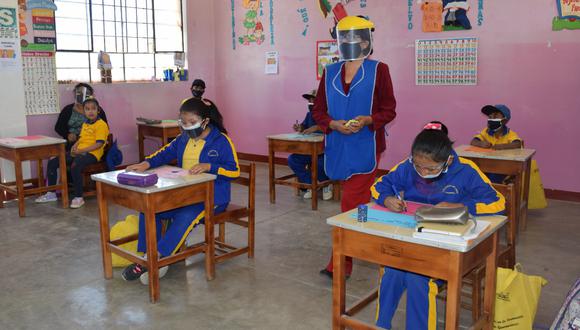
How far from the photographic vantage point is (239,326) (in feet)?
9.57

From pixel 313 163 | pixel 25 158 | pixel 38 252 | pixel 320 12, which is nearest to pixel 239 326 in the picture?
pixel 38 252

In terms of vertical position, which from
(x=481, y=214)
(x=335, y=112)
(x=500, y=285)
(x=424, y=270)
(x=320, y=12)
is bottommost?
(x=500, y=285)

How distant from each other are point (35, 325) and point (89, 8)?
189 inches

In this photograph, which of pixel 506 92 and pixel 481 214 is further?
pixel 506 92

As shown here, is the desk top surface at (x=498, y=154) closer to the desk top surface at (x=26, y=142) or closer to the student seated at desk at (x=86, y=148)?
the student seated at desk at (x=86, y=148)

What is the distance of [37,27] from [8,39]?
0.44m

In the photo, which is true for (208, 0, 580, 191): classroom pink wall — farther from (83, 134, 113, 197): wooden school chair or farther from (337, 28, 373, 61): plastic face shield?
(337, 28, 373, 61): plastic face shield

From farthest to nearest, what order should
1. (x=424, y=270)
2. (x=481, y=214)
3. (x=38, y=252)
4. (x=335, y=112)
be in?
(x=38, y=252) < (x=335, y=112) < (x=481, y=214) < (x=424, y=270)

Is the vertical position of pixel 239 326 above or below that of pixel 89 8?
below

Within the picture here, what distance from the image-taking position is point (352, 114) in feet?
10.7

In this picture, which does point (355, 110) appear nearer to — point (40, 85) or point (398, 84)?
point (398, 84)

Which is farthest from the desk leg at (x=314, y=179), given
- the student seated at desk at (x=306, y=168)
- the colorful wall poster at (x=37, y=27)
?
the colorful wall poster at (x=37, y=27)

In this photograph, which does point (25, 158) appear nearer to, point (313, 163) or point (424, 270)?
point (313, 163)

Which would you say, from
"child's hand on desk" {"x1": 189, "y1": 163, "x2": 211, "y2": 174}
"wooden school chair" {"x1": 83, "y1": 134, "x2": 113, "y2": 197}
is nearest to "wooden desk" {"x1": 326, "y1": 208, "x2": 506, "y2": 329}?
"child's hand on desk" {"x1": 189, "y1": 163, "x2": 211, "y2": 174}
